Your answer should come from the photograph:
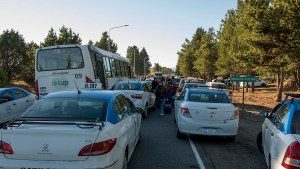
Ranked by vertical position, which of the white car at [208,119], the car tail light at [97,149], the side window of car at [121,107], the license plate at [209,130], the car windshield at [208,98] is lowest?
the license plate at [209,130]

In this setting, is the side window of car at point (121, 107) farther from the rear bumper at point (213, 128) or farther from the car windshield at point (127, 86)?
the car windshield at point (127, 86)

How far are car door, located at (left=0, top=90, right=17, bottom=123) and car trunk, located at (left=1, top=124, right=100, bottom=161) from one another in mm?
7429

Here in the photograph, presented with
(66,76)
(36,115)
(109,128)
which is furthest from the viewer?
(66,76)

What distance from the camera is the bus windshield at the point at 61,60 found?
53.4 feet

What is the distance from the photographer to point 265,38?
75.6ft

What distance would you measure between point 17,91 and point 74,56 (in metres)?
3.62

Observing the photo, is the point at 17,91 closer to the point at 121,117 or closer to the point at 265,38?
the point at 121,117

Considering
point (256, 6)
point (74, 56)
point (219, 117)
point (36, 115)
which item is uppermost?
point (256, 6)

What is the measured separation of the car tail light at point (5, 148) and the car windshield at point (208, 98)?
6.70 m

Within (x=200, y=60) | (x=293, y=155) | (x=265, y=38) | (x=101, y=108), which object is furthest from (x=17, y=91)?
(x=200, y=60)

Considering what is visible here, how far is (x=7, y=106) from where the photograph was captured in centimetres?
1208

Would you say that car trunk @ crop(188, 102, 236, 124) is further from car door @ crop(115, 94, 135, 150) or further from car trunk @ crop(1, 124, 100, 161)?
car trunk @ crop(1, 124, 100, 161)

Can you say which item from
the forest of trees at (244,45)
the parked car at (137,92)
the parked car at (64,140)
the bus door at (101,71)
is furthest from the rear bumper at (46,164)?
the forest of trees at (244,45)

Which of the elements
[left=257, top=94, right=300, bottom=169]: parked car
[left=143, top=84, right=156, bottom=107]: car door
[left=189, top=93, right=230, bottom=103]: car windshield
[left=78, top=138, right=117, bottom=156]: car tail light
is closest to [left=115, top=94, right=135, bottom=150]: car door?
[left=78, top=138, right=117, bottom=156]: car tail light
